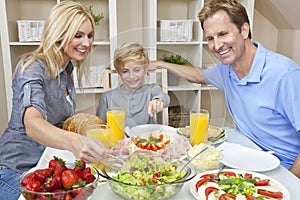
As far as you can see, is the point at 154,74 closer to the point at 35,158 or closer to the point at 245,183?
the point at 245,183

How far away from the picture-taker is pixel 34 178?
2.70ft

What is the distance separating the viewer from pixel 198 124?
1.15 metres

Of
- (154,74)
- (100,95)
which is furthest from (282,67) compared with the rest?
(100,95)

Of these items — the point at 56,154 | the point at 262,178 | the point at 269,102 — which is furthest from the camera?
the point at 269,102

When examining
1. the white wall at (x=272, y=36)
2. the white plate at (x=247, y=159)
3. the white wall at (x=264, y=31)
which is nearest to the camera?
the white plate at (x=247, y=159)

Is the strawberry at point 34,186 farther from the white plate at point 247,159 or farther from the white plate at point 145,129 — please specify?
the white plate at point 247,159

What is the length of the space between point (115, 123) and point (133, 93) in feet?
0.43

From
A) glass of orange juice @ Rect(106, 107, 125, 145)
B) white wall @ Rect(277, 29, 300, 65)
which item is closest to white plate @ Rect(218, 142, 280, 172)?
glass of orange juice @ Rect(106, 107, 125, 145)

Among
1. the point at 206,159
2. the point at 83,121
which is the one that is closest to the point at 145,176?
the point at 206,159

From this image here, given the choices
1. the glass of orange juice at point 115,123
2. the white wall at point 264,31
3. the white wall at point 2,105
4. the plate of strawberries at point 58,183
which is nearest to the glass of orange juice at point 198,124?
the glass of orange juice at point 115,123

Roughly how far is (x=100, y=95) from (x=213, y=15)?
64 cm

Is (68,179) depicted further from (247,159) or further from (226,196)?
(247,159)

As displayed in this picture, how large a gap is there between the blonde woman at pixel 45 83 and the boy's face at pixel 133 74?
1.09 ft

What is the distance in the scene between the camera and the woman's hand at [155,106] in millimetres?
1062
